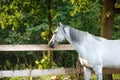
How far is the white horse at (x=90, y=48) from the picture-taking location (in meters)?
6.92

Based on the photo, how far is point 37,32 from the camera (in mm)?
15883

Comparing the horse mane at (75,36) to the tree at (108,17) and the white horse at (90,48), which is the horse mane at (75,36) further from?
the tree at (108,17)

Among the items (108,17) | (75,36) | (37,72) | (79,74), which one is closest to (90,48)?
(75,36)

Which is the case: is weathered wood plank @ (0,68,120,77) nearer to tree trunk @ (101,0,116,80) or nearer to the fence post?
the fence post

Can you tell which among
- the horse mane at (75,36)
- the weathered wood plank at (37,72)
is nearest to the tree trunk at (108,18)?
the weathered wood plank at (37,72)

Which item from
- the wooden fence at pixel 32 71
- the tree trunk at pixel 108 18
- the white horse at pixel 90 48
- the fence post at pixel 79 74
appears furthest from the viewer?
the tree trunk at pixel 108 18

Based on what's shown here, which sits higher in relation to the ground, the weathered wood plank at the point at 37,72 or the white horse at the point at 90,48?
the white horse at the point at 90,48

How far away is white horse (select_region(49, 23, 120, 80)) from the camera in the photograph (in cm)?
692

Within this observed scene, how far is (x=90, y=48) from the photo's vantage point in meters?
7.04

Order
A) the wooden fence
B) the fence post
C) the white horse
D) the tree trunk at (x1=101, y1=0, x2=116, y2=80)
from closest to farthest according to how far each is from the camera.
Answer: the white horse
the wooden fence
the fence post
the tree trunk at (x1=101, y1=0, x2=116, y2=80)

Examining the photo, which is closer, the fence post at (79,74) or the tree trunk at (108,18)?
the fence post at (79,74)

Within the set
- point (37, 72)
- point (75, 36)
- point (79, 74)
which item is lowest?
point (79, 74)

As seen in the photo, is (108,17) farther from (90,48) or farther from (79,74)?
(90,48)

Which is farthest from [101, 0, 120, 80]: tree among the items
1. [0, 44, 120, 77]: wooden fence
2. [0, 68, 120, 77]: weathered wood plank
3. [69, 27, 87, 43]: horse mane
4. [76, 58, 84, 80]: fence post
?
[69, 27, 87, 43]: horse mane
